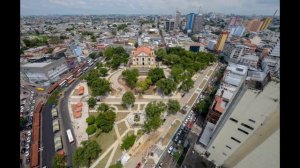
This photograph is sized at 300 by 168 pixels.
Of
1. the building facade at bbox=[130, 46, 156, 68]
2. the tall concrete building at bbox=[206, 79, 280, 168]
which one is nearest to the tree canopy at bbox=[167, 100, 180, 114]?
the tall concrete building at bbox=[206, 79, 280, 168]

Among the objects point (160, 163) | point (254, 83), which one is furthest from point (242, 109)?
point (160, 163)

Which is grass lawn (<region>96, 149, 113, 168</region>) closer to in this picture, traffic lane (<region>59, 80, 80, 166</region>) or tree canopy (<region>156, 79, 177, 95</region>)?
traffic lane (<region>59, 80, 80, 166</region>)

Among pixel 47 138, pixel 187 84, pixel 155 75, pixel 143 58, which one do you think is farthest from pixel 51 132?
pixel 143 58

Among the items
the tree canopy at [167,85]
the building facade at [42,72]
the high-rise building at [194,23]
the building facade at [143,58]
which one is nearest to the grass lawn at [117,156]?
the tree canopy at [167,85]

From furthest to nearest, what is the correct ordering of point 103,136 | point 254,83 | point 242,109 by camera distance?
point 103,136
point 242,109
point 254,83

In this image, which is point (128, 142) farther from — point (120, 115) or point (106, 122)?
point (120, 115)
